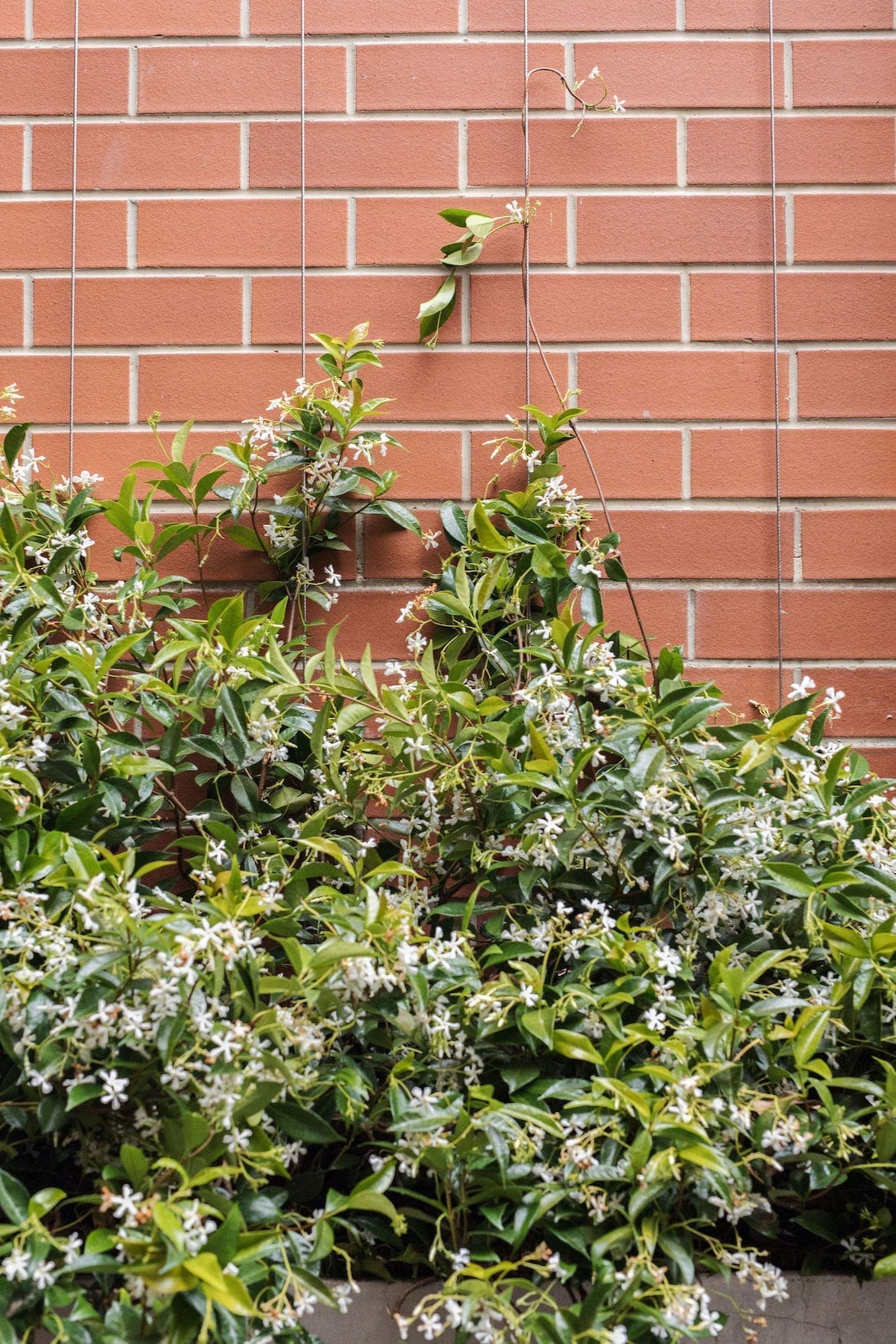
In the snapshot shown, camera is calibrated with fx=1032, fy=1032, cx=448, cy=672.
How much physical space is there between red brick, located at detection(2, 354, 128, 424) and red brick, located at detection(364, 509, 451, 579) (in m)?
0.45

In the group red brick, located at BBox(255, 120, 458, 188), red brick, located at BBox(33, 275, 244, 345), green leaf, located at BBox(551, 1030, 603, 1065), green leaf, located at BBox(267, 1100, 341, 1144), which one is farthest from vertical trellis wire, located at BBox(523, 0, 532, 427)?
green leaf, located at BBox(267, 1100, 341, 1144)

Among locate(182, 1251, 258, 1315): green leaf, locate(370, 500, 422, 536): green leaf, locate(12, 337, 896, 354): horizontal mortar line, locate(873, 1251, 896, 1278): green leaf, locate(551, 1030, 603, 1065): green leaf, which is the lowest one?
locate(873, 1251, 896, 1278): green leaf

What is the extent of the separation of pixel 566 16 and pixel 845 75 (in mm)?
446

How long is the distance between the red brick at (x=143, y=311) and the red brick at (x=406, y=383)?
1.7 inches

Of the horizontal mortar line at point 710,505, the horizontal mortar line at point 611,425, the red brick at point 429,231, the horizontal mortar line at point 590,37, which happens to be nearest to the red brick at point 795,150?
the horizontal mortar line at point 590,37

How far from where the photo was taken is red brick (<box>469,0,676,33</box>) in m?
1.62

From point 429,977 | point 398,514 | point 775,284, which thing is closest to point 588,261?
point 775,284

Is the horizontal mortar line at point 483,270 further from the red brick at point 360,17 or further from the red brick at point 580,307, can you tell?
the red brick at point 360,17

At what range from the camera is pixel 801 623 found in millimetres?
1602

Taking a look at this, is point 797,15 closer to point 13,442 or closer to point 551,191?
point 551,191

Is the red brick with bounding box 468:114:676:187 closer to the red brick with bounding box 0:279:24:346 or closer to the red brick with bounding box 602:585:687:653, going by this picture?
the red brick with bounding box 602:585:687:653

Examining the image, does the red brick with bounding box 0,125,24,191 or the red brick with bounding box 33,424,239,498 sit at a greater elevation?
the red brick with bounding box 0,125,24,191

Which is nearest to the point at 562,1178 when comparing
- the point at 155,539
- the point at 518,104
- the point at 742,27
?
the point at 155,539

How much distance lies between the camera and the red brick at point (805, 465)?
1607 millimetres
